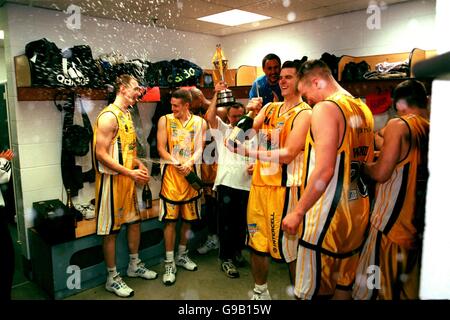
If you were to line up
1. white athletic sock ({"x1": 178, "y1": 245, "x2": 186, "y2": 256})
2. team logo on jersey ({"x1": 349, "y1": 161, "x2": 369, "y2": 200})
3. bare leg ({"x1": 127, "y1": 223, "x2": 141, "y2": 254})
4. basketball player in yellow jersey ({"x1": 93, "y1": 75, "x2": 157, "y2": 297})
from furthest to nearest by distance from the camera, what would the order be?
white athletic sock ({"x1": 178, "y1": 245, "x2": 186, "y2": 256})
bare leg ({"x1": 127, "y1": 223, "x2": 141, "y2": 254})
basketball player in yellow jersey ({"x1": 93, "y1": 75, "x2": 157, "y2": 297})
team logo on jersey ({"x1": 349, "y1": 161, "x2": 369, "y2": 200})

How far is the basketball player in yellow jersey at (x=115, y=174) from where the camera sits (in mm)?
2352

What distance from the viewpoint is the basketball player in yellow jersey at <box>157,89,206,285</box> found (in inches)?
105

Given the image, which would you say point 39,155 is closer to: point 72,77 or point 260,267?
point 72,77

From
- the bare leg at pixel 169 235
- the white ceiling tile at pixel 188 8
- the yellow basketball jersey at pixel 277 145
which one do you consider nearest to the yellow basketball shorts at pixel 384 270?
the yellow basketball jersey at pixel 277 145

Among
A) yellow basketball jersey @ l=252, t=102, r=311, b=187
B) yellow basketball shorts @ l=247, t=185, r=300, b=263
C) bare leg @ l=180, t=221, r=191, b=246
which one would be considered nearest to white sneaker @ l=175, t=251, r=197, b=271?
bare leg @ l=180, t=221, r=191, b=246

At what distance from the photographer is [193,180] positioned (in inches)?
104

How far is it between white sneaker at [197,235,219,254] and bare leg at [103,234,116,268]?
2.96 ft

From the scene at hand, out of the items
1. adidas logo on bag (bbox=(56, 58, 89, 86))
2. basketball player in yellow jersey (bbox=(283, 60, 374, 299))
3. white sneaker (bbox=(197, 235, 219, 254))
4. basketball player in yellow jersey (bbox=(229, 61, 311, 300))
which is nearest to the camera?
basketball player in yellow jersey (bbox=(283, 60, 374, 299))

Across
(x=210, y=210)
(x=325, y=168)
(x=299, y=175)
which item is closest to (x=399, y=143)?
(x=325, y=168)

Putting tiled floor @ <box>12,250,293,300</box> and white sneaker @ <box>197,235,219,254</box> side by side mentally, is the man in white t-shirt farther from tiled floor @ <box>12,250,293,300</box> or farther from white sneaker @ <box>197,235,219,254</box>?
white sneaker @ <box>197,235,219,254</box>

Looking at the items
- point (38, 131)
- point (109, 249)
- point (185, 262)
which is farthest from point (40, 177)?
point (185, 262)

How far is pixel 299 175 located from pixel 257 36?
295 centimetres

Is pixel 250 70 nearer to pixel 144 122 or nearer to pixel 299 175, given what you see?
pixel 144 122

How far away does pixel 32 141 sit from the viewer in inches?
112
